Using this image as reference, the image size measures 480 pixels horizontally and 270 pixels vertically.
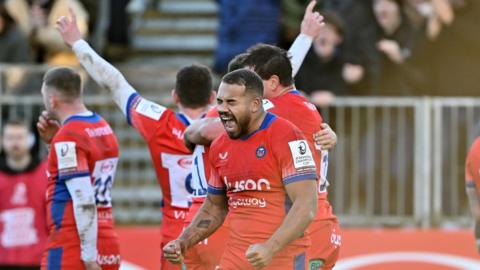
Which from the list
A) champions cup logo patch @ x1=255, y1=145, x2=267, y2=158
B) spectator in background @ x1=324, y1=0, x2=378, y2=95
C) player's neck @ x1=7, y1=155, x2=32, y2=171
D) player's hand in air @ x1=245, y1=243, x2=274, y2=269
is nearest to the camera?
player's hand in air @ x1=245, y1=243, x2=274, y2=269

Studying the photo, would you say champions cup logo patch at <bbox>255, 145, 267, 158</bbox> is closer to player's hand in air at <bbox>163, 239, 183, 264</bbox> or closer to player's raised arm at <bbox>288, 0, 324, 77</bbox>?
player's hand in air at <bbox>163, 239, 183, 264</bbox>

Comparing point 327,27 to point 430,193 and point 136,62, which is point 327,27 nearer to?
point 430,193

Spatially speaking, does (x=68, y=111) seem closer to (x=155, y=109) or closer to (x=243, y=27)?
(x=155, y=109)

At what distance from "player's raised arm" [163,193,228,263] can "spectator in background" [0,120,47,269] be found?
17.2 ft

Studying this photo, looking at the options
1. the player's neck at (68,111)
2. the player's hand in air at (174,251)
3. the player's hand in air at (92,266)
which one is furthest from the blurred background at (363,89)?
the player's hand in air at (174,251)

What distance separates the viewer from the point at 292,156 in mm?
7602

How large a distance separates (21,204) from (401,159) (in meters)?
4.26

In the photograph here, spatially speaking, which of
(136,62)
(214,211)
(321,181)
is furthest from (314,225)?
(136,62)

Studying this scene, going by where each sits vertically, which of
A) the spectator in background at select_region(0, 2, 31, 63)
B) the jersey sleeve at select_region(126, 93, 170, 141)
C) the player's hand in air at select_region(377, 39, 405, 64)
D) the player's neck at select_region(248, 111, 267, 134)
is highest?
the spectator in background at select_region(0, 2, 31, 63)

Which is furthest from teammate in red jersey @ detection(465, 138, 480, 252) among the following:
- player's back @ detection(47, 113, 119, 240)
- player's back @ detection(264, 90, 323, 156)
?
player's back @ detection(47, 113, 119, 240)

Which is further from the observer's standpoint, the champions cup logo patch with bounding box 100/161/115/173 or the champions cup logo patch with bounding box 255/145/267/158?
the champions cup logo patch with bounding box 100/161/115/173

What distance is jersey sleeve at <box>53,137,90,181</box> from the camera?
31.4 ft

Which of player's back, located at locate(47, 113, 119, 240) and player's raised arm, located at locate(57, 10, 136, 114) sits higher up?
player's raised arm, located at locate(57, 10, 136, 114)

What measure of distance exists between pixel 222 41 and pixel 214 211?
6864 mm
